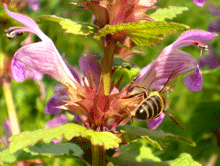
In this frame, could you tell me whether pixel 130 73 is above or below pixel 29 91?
above

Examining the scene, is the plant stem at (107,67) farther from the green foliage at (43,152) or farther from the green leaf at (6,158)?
the green leaf at (6,158)

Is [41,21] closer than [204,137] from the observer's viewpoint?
Yes

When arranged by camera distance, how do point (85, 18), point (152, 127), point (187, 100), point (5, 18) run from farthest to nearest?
point (85, 18) → point (187, 100) → point (5, 18) → point (152, 127)

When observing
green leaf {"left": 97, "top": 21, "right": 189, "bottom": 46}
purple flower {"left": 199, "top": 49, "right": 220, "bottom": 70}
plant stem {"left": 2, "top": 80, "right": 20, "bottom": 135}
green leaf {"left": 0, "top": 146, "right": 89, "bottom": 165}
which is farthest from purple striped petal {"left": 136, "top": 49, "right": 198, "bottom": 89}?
purple flower {"left": 199, "top": 49, "right": 220, "bottom": 70}

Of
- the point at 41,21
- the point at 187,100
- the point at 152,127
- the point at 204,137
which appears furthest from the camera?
the point at 187,100

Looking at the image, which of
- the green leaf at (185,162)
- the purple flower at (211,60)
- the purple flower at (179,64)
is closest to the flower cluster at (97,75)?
the purple flower at (179,64)

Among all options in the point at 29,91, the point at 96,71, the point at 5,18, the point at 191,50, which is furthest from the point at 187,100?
the point at 96,71

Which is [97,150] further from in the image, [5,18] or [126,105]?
[5,18]

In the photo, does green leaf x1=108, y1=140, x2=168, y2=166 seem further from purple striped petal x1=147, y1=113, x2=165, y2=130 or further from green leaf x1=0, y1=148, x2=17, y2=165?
green leaf x1=0, y1=148, x2=17, y2=165
